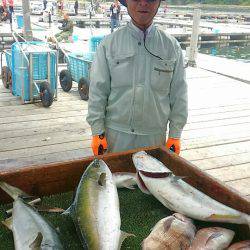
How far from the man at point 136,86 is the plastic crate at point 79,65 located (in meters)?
4.73

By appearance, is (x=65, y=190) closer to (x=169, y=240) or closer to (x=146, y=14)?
(x=169, y=240)

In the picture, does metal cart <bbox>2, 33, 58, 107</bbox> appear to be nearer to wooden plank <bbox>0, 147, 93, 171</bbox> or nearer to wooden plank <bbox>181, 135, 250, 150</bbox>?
wooden plank <bbox>0, 147, 93, 171</bbox>

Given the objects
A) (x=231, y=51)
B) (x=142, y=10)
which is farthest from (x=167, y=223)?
(x=231, y=51)

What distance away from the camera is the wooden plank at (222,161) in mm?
5039

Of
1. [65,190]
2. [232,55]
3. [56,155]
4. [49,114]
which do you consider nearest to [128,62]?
[65,190]

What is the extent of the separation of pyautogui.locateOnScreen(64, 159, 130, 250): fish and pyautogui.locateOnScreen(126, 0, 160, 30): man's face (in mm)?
1187

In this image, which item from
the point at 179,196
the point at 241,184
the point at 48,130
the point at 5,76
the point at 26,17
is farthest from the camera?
the point at 26,17

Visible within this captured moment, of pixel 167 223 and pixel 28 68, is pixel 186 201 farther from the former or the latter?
pixel 28 68

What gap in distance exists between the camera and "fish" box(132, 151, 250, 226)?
1859 millimetres

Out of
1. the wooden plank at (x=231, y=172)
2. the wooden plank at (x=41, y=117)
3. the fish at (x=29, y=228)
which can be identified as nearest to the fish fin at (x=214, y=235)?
the fish at (x=29, y=228)

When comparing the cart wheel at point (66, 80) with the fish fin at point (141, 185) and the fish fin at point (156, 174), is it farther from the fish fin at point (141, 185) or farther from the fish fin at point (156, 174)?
the fish fin at point (156, 174)

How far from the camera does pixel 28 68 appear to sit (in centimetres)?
712

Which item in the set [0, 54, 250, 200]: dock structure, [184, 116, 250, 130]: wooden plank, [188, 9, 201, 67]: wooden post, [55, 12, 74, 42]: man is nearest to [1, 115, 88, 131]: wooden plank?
[0, 54, 250, 200]: dock structure

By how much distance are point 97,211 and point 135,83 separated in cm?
130
